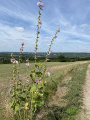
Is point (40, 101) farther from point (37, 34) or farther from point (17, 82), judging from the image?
point (37, 34)

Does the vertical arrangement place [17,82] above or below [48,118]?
above

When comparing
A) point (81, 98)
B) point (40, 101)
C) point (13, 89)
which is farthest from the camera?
point (81, 98)

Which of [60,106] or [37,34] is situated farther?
[60,106]

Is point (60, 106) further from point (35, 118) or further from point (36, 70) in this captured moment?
point (36, 70)

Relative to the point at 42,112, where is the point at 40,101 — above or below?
Answer: above

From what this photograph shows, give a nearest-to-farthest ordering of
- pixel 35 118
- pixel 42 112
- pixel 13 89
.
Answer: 1. pixel 13 89
2. pixel 35 118
3. pixel 42 112

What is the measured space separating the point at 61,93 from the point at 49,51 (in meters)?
4.31

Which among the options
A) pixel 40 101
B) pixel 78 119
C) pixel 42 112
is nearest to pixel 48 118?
pixel 42 112

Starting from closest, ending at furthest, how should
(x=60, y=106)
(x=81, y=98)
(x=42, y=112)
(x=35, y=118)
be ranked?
(x=35, y=118)
(x=42, y=112)
(x=60, y=106)
(x=81, y=98)

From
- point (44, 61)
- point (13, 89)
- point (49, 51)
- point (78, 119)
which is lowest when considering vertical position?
point (78, 119)

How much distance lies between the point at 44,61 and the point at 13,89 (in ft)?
3.51

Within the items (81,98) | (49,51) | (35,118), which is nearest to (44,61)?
(49,51)

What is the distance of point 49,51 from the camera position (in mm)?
3225

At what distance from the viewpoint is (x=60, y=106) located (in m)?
5.28
